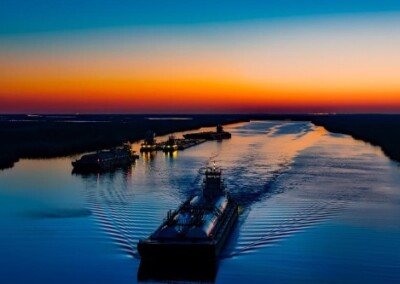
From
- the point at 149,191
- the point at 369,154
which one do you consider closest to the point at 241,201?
the point at 149,191

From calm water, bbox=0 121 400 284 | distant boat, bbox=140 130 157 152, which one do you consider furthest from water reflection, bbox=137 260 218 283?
distant boat, bbox=140 130 157 152

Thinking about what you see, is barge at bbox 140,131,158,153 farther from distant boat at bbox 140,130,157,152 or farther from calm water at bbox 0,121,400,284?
calm water at bbox 0,121,400,284

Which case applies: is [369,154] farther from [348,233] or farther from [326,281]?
[326,281]

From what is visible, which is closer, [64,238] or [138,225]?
[64,238]

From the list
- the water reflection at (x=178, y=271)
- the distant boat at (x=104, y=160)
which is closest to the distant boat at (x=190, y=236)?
the water reflection at (x=178, y=271)

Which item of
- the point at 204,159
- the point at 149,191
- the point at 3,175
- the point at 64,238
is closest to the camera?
the point at 64,238

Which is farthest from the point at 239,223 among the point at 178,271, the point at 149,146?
the point at 149,146

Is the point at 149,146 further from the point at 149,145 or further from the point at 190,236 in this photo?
the point at 190,236
